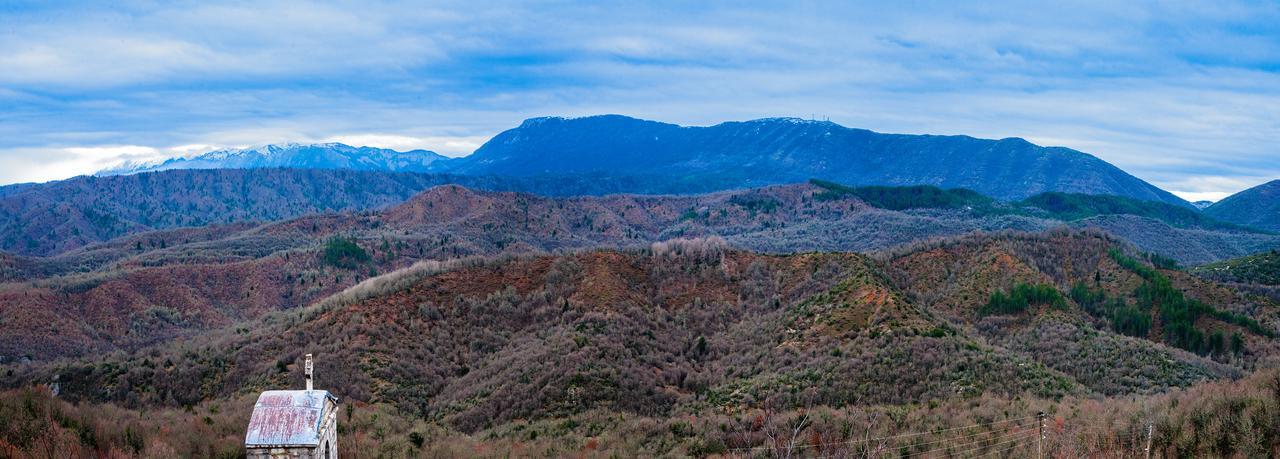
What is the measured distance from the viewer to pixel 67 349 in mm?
51156

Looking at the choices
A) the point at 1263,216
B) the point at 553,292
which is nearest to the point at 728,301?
the point at 553,292

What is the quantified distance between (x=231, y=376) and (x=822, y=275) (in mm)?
30999

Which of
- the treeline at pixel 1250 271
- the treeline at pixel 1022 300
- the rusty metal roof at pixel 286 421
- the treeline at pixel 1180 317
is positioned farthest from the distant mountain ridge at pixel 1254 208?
the rusty metal roof at pixel 286 421

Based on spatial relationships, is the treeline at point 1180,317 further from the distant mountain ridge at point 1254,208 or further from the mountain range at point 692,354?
the distant mountain ridge at point 1254,208

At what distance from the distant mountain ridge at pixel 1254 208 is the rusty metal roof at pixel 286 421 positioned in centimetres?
19264

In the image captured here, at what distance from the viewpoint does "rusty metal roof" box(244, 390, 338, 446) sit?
15875mm

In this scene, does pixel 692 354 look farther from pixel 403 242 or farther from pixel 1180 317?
pixel 403 242

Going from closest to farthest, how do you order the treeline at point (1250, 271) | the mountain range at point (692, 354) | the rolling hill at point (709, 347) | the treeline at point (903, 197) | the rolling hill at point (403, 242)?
1. the mountain range at point (692, 354)
2. the rolling hill at point (709, 347)
3. the treeline at point (1250, 271)
4. the rolling hill at point (403, 242)
5. the treeline at point (903, 197)

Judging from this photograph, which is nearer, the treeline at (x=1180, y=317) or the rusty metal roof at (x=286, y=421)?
the rusty metal roof at (x=286, y=421)

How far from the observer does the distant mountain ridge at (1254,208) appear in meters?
162

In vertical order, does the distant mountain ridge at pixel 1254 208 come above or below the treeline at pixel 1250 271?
above

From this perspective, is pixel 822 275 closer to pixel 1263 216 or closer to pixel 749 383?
pixel 749 383

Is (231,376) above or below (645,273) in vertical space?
below

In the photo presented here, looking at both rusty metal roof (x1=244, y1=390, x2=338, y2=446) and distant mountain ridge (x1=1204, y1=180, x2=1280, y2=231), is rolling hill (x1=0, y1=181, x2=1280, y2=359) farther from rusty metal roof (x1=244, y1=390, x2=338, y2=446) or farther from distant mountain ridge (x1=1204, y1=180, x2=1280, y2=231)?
distant mountain ridge (x1=1204, y1=180, x2=1280, y2=231)
